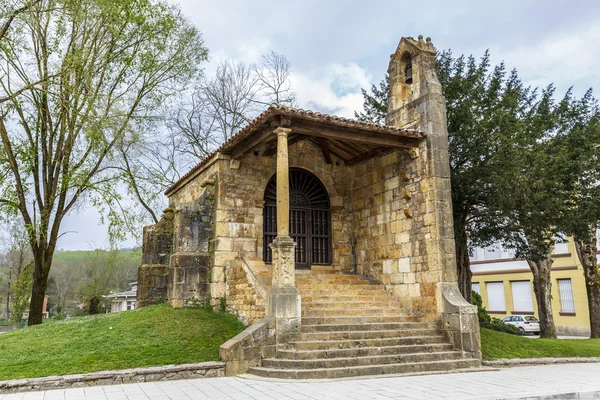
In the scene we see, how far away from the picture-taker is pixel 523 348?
10578 mm

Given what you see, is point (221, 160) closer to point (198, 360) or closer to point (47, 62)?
point (198, 360)

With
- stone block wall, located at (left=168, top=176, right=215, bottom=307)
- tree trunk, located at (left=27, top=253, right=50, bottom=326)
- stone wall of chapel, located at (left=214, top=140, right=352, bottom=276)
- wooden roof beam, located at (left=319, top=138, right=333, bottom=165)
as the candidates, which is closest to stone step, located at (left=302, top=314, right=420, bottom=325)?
stone wall of chapel, located at (left=214, top=140, right=352, bottom=276)

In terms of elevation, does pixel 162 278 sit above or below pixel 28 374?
above

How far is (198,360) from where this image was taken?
26.0ft

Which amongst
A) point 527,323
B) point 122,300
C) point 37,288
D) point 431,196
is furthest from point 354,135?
point 122,300

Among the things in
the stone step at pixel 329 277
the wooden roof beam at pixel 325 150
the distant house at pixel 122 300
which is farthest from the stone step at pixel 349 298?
the distant house at pixel 122 300

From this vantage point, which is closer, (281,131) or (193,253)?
(281,131)

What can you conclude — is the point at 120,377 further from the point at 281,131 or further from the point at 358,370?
the point at 281,131

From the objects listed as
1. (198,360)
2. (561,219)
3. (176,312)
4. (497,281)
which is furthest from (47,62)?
(497,281)

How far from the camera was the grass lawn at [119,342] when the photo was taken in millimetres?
7438

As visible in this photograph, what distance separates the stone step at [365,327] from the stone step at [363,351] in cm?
67

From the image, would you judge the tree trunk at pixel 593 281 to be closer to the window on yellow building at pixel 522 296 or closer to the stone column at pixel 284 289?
the window on yellow building at pixel 522 296

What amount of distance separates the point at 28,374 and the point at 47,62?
32.0 ft

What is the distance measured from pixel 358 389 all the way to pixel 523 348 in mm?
5863
